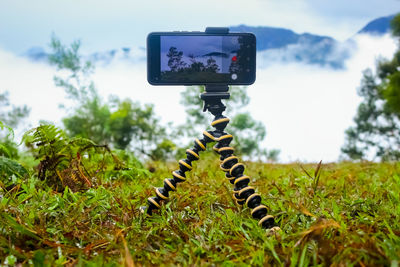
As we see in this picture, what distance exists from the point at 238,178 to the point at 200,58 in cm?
74

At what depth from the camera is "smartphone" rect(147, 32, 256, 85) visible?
233 cm

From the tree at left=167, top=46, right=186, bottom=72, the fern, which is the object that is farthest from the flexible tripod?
the fern

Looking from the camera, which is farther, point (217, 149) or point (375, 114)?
point (375, 114)

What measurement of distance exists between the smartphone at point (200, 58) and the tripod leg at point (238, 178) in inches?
10.4

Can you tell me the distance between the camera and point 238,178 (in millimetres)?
2279

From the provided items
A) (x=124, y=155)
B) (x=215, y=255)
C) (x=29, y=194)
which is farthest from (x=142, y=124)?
(x=215, y=255)

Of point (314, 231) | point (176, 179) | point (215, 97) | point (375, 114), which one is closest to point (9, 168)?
point (176, 179)

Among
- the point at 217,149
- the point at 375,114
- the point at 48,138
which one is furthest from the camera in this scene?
the point at 375,114

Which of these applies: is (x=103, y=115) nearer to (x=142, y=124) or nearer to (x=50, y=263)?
(x=142, y=124)

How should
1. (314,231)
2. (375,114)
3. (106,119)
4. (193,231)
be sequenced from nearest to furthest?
(314,231)
(193,231)
(106,119)
(375,114)

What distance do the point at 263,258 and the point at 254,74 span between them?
45.9 inches

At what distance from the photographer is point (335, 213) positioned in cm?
211

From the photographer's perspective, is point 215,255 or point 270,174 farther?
point 270,174

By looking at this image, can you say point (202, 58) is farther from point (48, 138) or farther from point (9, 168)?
point (9, 168)
